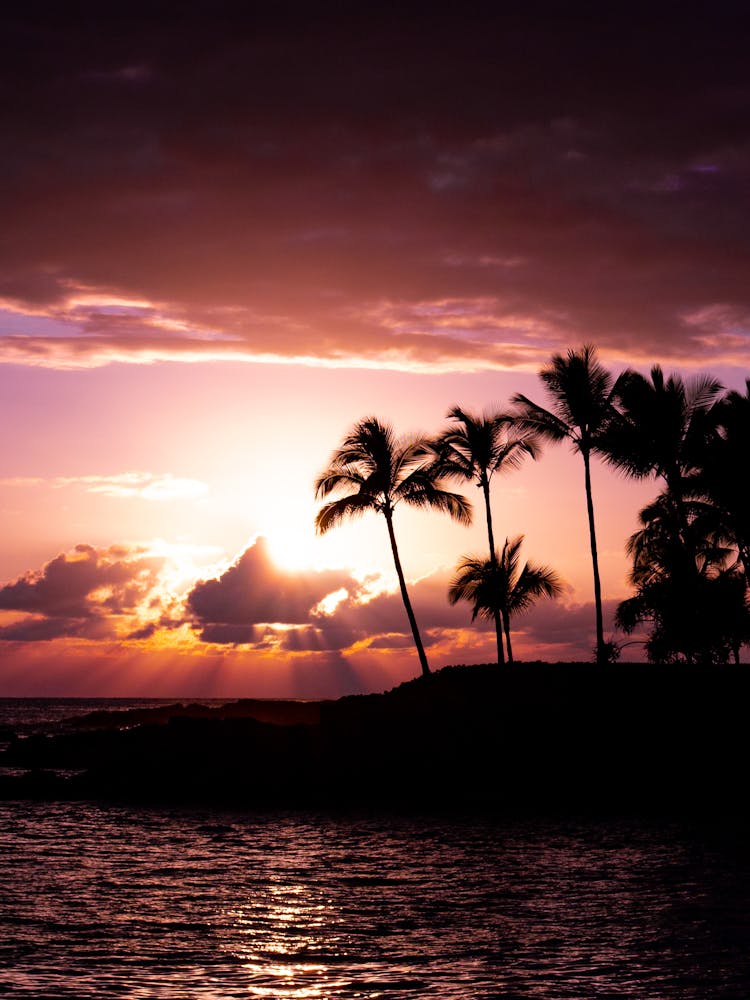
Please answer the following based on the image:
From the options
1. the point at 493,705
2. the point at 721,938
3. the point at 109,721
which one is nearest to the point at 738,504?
the point at 493,705

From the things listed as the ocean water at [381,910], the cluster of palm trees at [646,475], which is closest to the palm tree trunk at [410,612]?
the cluster of palm trees at [646,475]

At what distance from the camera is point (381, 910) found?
49.7 ft

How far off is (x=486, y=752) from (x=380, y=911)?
57.2ft

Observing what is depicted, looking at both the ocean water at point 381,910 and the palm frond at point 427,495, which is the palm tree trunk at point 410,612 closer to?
the palm frond at point 427,495

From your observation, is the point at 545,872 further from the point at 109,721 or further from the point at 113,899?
the point at 109,721

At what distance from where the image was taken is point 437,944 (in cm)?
1285

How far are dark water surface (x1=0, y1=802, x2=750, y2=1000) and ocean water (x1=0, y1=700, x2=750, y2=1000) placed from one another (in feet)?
0.15

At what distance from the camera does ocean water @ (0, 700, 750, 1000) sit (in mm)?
11055

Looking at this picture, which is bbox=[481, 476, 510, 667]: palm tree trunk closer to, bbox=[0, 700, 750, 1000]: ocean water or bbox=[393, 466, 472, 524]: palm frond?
bbox=[393, 466, 472, 524]: palm frond

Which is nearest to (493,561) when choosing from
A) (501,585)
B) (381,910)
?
(501,585)

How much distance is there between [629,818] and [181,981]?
54.2 feet

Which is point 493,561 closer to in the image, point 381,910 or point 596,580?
point 596,580

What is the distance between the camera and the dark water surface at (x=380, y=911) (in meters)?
11.1

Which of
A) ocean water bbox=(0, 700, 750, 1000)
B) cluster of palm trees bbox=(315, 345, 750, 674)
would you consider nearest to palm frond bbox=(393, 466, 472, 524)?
cluster of palm trees bbox=(315, 345, 750, 674)
